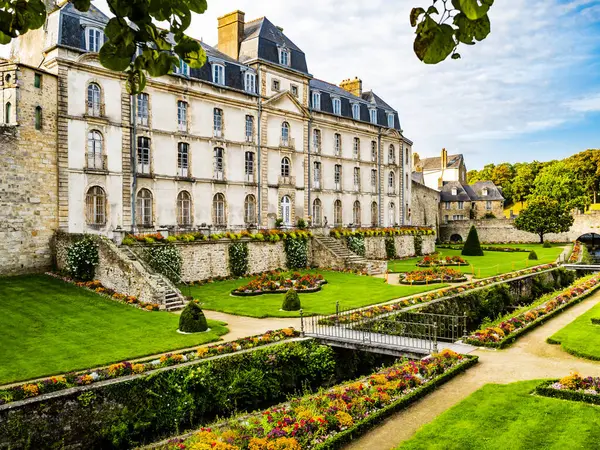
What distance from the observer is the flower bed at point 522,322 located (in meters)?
14.7

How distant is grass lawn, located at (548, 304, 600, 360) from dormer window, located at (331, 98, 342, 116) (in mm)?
24686

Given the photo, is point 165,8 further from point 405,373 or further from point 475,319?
point 475,319

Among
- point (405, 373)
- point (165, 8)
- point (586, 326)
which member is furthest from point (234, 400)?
point (586, 326)

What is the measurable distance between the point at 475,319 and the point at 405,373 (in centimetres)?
1191

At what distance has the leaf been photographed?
306 cm

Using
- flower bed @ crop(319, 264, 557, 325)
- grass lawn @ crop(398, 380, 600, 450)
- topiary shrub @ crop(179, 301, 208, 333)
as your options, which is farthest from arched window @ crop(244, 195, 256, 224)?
grass lawn @ crop(398, 380, 600, 450)

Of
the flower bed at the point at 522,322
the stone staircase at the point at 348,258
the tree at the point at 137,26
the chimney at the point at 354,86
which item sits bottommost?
the flower bed at the point at 522,322

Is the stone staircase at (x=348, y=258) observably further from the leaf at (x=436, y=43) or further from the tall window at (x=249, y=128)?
the leaf at (x=436, y=43)

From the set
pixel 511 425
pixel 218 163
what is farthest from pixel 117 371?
pixel 218 163

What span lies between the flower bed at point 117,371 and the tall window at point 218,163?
17.1m

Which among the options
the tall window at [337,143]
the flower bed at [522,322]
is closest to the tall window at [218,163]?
the tall window at [337,143]

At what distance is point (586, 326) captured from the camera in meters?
16.8

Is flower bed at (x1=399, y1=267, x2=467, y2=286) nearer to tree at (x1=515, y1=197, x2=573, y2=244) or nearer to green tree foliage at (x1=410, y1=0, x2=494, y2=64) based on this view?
green tree foliage at (x1=410, y1=0, x2=494, y2=64)

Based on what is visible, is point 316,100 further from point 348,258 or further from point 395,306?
point 395,306
